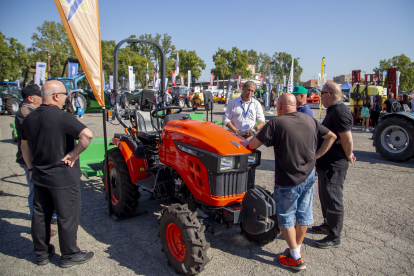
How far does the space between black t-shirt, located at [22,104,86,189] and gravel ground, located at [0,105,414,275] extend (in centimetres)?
90

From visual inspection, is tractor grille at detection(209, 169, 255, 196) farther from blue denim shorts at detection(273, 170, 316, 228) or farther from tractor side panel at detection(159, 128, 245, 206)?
blue denim shorts at detection(273, 170, 316, 228)

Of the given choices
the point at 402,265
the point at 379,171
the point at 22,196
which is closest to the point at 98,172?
the point at 22,196

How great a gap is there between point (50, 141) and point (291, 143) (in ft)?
7.09

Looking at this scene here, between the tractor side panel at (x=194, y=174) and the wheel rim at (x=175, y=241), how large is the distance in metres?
0.36

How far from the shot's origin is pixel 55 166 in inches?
98.9

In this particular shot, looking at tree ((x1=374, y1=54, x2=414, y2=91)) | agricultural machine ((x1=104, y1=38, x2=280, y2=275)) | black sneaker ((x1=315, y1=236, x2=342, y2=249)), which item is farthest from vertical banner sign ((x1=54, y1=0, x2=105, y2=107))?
tree ((x1=374, y1=54, x2=414, y2=91))

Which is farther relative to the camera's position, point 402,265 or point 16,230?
point 16,230

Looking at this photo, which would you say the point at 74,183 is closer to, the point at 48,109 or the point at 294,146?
the point at 48,109

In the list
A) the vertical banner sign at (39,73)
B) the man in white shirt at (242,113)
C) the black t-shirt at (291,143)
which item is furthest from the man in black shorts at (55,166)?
the vertical banner sign at (39,73)

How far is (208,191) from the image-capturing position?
95.8 inches

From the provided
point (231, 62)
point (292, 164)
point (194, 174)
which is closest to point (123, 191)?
point (194, 174)

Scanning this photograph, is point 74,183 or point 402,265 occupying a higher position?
Result: point 74,183

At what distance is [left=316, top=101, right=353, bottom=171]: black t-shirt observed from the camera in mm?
2836

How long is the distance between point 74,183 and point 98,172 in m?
2.03
